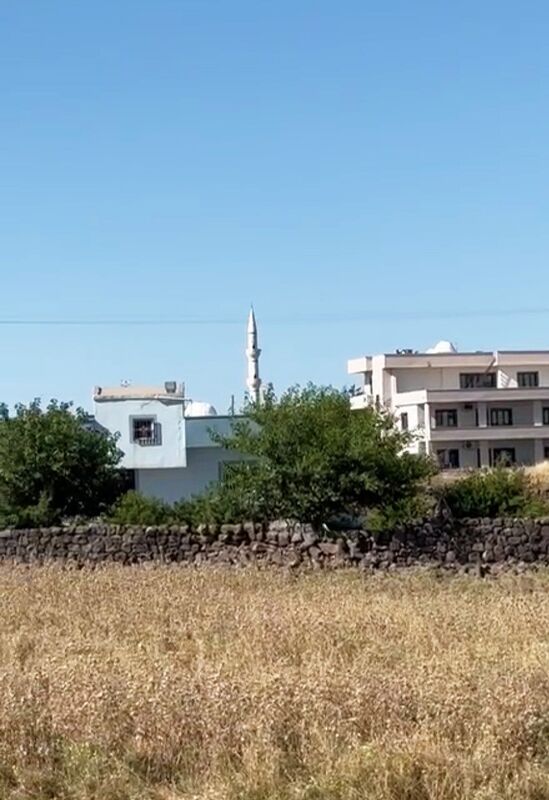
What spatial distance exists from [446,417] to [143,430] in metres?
33.2

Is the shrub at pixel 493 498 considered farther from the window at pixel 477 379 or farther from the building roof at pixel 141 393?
the window at pixel 477 379

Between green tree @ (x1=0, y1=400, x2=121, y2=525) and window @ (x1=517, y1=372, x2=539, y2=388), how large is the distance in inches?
2042

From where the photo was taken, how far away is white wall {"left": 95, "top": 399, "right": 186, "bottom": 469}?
44.0 meters

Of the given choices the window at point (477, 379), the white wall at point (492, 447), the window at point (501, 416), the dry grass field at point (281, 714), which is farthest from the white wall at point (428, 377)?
the dry grass field at point (281, 714)

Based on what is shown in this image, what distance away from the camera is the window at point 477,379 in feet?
263

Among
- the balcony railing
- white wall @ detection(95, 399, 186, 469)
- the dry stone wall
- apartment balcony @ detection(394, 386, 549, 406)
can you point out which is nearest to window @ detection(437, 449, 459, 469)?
apartment balcony @ detection(394, 386, 549, 406)

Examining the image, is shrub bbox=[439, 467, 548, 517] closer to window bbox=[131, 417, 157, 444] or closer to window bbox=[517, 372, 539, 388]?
window bbox=[131, 417, 157, 444]

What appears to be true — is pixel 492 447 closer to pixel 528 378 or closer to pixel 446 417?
pixel 446 417

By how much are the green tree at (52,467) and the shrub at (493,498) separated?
957 cm

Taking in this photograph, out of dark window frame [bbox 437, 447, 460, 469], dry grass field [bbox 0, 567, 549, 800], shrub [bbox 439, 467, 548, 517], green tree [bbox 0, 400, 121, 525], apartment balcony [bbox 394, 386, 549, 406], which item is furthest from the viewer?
apartment balcony [bbox 394, 386, 549, 406]

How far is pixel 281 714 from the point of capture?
6.98 m

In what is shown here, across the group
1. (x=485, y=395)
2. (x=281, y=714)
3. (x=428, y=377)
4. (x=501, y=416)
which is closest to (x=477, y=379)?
(x=428, y=377)

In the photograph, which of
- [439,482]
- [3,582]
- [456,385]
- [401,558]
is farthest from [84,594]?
[456,385]

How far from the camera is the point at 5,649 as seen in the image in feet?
33.8
